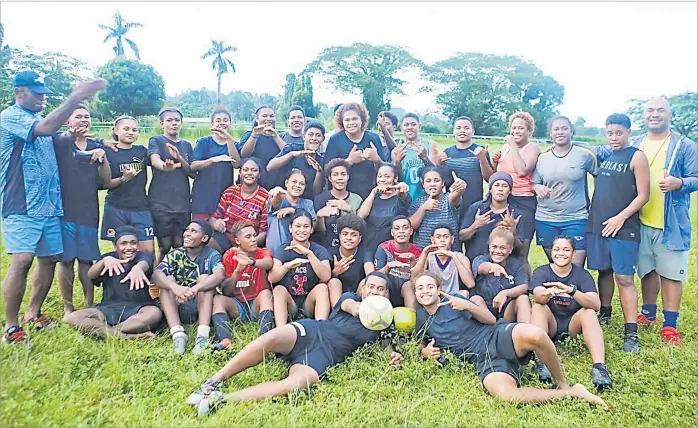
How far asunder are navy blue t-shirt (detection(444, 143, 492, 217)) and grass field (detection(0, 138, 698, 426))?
189cm

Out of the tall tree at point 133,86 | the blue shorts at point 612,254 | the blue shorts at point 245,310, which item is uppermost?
the tall tree at point 133,86

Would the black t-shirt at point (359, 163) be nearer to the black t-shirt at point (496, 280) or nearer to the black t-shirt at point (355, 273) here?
the black t-shirt at point (355, 273)

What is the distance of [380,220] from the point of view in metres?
5.32

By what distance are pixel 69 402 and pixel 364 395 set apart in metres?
2.03

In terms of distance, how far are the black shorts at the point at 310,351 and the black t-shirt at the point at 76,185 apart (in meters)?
2.49

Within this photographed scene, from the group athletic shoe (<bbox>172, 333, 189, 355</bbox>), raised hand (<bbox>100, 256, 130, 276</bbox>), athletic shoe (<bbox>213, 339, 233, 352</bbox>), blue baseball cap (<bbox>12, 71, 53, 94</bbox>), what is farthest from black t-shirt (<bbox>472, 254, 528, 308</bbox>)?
blue baseball cap (<bbox>12, 71, 53, 94</bbox>)

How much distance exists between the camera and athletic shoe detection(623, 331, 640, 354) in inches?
184

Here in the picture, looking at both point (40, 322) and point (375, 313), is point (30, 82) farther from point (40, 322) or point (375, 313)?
point (375, 313)

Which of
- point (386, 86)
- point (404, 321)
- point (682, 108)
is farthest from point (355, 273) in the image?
point (682, 108)

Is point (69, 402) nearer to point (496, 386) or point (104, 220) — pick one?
point (104, 220)

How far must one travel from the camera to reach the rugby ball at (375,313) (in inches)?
170

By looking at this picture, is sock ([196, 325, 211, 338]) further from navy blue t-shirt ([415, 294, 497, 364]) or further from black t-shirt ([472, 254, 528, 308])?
black t-shirt ([472, 254, 528, 308])

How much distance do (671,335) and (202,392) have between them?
4.35 metres

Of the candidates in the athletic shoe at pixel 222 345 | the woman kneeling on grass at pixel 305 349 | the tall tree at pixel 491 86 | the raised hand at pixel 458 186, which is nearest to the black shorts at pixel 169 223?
the athletic shoe at pixel 222 345
